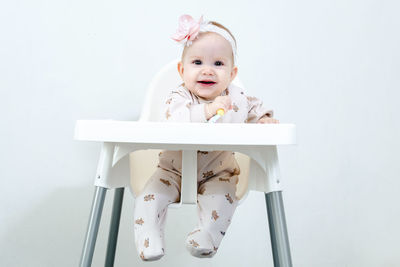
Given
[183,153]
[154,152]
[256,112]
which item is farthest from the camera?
[154,152]

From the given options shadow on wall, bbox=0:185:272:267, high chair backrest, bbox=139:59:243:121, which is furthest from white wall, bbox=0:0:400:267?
high chair backrest, bbox=139:59:243:121

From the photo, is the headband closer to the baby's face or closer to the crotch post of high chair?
the baby's face

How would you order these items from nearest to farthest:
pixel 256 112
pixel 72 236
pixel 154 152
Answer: pixel 256 112
pixel 154 152
pixel 72 236

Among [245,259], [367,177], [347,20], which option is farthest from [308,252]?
[347,20]

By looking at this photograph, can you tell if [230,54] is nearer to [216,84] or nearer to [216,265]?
[216,84]

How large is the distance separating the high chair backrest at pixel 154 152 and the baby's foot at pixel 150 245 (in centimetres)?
20

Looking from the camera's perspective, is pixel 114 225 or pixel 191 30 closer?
pixel 191 30

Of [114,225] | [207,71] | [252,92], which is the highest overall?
[252,92]

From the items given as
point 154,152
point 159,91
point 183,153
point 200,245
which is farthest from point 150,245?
point 159,91

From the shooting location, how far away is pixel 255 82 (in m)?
1.55

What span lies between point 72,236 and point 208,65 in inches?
28.2

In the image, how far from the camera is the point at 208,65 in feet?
3.52

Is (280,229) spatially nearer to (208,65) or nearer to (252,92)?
(208,65)

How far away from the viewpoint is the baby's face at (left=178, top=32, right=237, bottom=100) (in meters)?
1.06
